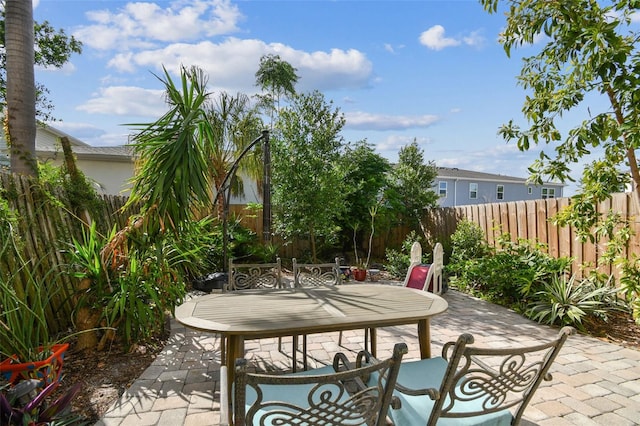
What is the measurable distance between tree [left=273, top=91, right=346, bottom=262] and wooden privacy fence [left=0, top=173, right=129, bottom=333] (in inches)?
163

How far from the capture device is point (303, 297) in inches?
104

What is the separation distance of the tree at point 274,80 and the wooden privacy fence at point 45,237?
11.1 metres

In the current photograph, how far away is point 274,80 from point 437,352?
43.2ft

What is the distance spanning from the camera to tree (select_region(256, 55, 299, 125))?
1398 cm

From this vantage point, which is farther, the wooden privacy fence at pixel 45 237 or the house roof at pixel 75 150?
the house roof at pixel 75 150

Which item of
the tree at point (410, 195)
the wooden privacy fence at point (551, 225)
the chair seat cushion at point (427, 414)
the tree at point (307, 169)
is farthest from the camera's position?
the tree at point (410, 195)

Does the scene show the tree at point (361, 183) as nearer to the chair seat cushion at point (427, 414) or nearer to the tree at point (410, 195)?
the tree at point (410, 195)

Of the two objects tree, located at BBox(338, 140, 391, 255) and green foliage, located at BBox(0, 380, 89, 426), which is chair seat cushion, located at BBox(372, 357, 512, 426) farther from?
tree, located at BBox(338, 140, 391, 255)

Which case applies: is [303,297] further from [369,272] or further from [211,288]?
[369,272]

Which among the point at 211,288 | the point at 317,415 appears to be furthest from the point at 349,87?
the point at 317,415

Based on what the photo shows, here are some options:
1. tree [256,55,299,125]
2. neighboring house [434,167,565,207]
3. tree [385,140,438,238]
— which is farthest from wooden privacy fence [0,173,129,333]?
neighboring house [434,167,565,207]

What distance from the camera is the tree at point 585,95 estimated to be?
2354 millimetres

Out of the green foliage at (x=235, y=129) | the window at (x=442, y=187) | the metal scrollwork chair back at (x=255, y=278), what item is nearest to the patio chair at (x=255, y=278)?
the metal scrollwork chair back at (x=255, y=278)

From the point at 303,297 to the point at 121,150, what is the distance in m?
12.7
